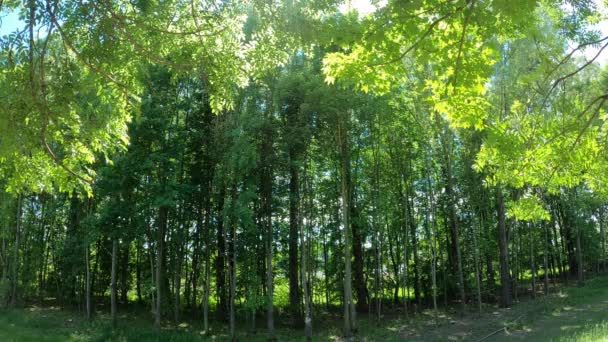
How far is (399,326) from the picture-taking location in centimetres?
1822

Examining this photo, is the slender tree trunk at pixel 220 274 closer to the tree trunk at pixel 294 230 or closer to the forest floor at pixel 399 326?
the forest floor at pixel 399 326

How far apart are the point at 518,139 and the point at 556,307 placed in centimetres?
1581

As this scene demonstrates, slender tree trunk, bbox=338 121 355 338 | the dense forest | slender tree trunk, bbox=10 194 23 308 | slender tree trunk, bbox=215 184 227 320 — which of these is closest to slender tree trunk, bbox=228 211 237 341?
the dense forest

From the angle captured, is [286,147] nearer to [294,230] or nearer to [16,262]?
[294,230]

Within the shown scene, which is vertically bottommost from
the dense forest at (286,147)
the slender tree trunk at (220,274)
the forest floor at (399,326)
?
the forest floor at (399,326)

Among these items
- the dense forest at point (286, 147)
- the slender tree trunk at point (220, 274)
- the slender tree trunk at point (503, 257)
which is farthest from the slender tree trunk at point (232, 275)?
the slender tree trunk at point (503, 257)

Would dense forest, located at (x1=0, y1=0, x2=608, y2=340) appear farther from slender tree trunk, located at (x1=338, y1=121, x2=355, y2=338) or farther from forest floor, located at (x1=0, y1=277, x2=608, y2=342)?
forest floor, located at (x1=0, y1=277, x2=608, y2=342)

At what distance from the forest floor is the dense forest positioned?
853 millimetres

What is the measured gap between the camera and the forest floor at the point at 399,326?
1451 centimetres

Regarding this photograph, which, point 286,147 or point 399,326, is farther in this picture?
point 399,326

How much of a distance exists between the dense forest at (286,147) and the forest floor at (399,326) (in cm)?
85

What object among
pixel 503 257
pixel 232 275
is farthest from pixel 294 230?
pixel 503 257

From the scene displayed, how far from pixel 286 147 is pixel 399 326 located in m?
8.44

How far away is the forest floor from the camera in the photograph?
1451 centimetres
